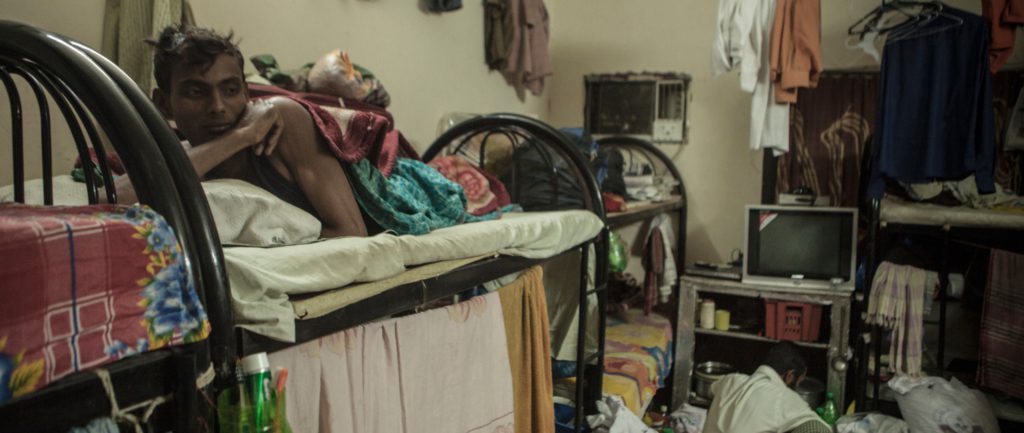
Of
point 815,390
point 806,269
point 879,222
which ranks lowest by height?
point 815,390

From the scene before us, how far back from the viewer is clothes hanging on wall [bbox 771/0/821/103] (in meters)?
3.18

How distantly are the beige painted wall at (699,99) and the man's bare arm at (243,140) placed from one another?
344 cm

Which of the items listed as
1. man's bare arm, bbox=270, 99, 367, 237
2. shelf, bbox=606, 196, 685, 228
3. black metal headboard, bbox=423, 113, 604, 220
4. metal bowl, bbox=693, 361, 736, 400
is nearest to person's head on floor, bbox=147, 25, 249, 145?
man's bare arm, bbox=270, 99, 367, 237

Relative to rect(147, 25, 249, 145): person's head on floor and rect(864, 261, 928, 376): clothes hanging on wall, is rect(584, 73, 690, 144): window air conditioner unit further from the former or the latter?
rect(147, 25, 249, 145): person's head on floor

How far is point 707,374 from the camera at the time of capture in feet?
12.2

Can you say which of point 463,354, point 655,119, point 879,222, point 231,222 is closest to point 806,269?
point 879,222

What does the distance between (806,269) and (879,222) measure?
1.79 ft

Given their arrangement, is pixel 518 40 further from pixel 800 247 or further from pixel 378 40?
pixel 800 247

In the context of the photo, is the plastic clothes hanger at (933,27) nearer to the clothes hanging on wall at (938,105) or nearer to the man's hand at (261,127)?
the clothes hanging on wall at (938,105)

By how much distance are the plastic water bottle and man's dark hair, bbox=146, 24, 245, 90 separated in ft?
2.27

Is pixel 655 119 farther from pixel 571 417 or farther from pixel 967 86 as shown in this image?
pixel 571 417

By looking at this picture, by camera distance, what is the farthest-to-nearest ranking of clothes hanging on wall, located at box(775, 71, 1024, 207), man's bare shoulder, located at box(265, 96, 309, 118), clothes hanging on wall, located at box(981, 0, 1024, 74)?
clothes hanging on wall, located at box(775, 71, 1024, 207), clothes hanging on wall, located at box(981, 0, 1024, 74), man's bare shoulder, located at box(265, 96, 309, 118)

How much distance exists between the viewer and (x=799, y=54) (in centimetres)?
320

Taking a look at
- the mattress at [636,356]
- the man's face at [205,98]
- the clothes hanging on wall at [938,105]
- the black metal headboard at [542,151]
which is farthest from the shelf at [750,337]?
the man's face at [205,98]
